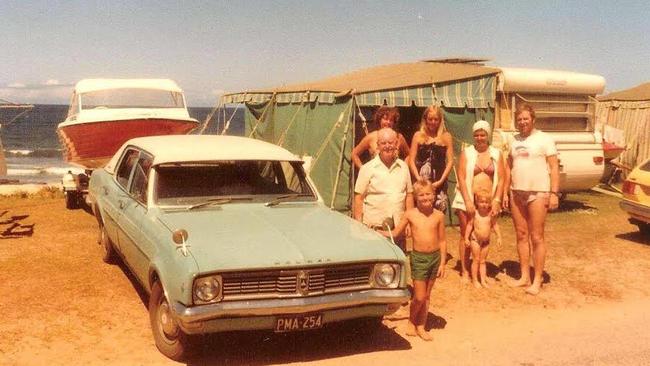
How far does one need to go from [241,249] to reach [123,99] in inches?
435

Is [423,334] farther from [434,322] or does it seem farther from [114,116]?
[114,116]

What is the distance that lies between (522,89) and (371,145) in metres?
4.92

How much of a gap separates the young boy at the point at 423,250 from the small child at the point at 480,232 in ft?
4.60

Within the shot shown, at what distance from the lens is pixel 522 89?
1152cm

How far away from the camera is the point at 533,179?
6.86 metres

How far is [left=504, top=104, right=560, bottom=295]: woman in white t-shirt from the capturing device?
687 cm

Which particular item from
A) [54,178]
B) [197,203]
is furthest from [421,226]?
[54,178]

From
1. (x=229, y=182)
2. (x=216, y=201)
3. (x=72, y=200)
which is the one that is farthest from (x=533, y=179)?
(x=72, y=200)

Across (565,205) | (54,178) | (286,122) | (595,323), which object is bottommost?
(54,178)

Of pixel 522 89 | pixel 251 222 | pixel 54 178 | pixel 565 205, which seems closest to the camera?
pixel 251 222

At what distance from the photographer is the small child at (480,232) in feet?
22.4

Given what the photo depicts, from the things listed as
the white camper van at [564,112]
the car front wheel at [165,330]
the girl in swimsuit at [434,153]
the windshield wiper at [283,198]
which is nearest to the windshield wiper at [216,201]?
the windshield wiper at [283,198]

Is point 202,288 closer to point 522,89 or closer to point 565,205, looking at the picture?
point 522,89

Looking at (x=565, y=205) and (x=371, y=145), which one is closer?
(x=371, y=145)
